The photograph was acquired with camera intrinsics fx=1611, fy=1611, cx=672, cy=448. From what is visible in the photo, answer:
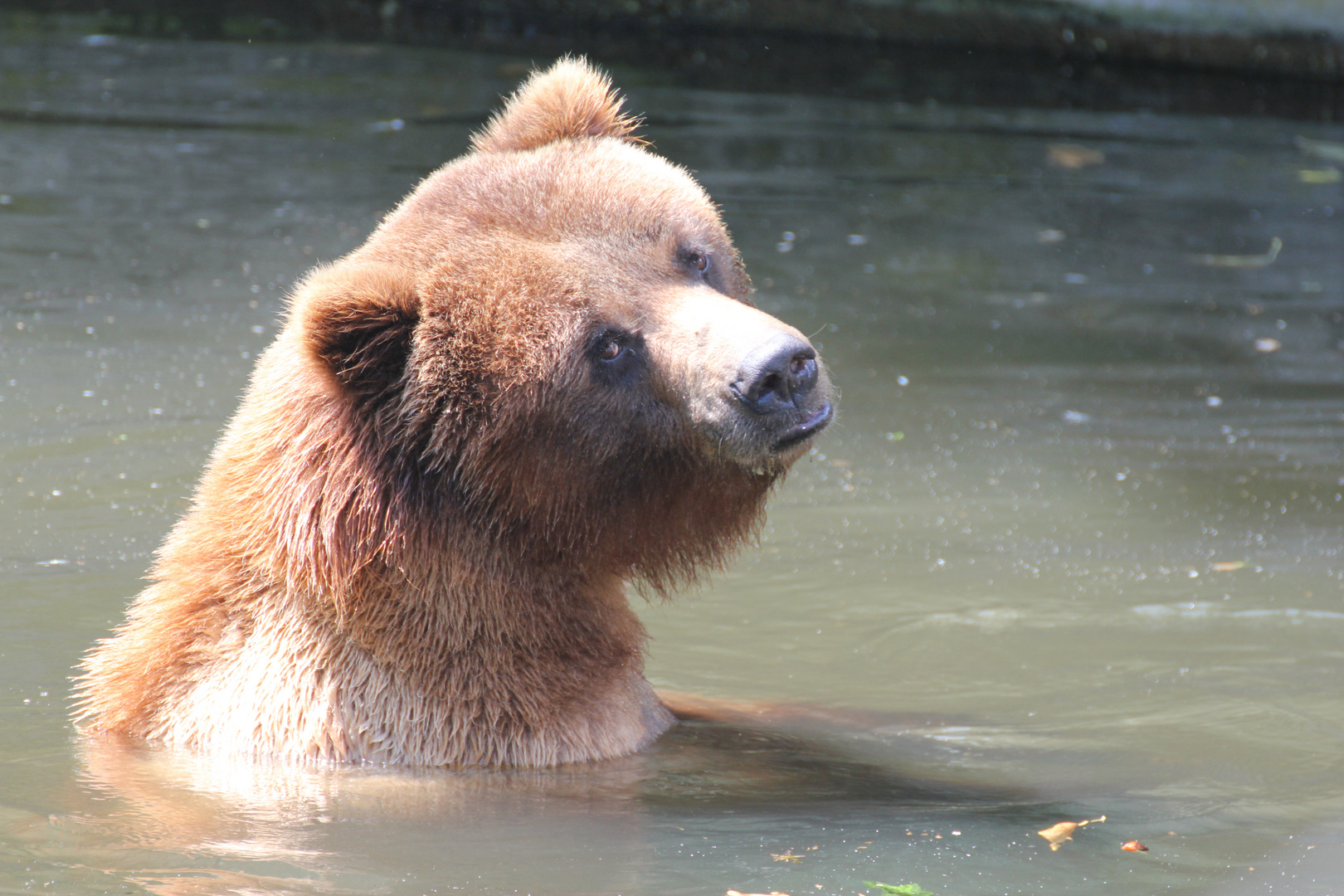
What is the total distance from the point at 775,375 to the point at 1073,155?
32.4 feet

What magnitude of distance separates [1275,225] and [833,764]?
8.26 meters

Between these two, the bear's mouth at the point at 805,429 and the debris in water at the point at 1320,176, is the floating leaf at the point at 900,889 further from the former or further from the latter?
the debris in water at the point at 1320,176

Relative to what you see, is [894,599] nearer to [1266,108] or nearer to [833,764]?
[833,764]

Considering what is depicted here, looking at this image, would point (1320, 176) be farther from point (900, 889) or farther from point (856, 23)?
point (900, 889)

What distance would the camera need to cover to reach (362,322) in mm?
3959

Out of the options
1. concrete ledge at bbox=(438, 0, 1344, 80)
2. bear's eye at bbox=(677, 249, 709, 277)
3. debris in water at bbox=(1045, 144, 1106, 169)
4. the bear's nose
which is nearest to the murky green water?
debris in water at bbox=(1045, 144, 1106, 169)

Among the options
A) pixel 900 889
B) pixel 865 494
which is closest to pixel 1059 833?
pixel 900 889

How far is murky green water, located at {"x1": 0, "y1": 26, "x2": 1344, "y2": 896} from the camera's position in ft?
13.1

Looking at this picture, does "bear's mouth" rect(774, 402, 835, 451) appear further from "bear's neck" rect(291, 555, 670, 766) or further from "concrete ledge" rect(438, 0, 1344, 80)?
"concrete ledge" rect(438, 0, 1344, 80)

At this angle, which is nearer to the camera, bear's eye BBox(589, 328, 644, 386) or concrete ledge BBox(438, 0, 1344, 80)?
bear's eye BBox(589, 328, 644, 386)

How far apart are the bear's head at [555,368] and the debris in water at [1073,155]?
9134 mm

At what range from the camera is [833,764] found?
471 centimetres

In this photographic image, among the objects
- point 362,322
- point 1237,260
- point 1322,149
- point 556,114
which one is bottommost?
point 362,322

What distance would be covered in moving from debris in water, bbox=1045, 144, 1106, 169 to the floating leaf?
33.0 feet
